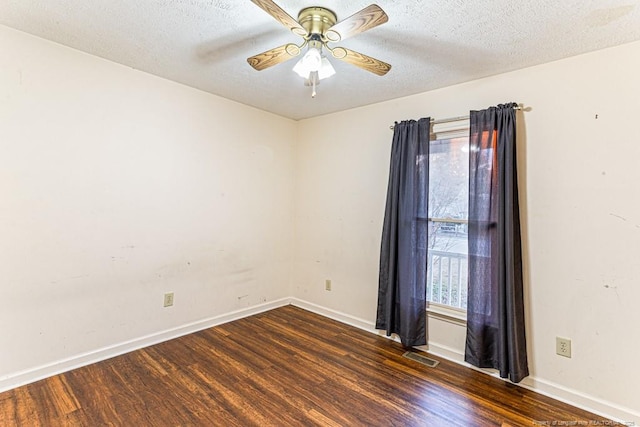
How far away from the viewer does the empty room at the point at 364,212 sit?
1.88m

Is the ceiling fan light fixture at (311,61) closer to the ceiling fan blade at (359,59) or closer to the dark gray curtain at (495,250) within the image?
the ceiling fan blade at (359,59)

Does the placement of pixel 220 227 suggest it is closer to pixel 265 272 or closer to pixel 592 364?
pixel 265 272

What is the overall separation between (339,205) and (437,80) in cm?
156

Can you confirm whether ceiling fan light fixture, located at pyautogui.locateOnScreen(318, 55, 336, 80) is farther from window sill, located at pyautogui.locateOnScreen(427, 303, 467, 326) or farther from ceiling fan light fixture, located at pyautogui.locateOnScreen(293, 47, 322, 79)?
window sill, located at pyautogui.locateOnScreen(427, 303, 467, 326)

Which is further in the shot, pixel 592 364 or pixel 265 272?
pixel 265 272

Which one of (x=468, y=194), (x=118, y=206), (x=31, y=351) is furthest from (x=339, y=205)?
(x=31, y=351)

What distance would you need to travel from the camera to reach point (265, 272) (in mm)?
3689

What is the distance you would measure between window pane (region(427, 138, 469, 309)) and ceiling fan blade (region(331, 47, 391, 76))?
112 centimetres

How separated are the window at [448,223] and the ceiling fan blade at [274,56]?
1569 mm

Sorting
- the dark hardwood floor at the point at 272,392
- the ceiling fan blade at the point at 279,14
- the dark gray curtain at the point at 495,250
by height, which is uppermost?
the ceiling fan blade at the point at 279,14

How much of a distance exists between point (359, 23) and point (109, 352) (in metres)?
2.92

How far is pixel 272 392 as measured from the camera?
2.12 m

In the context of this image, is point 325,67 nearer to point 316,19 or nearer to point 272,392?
point 316,19

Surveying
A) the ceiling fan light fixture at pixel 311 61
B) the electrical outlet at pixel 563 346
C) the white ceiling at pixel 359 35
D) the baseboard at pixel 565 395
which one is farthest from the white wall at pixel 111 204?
the electrical outlet at pixel 563 346
